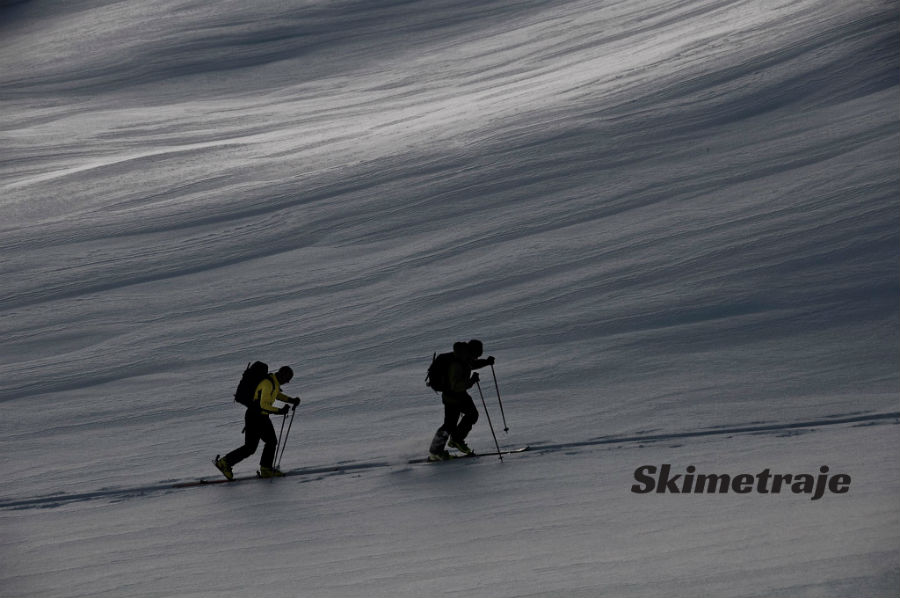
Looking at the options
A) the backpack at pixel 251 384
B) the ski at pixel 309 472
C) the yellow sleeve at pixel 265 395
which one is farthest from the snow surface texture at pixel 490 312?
the backpack at pixel 251 384

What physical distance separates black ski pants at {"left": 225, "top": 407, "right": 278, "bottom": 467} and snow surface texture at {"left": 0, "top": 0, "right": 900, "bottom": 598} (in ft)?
0.79

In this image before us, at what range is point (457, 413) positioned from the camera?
814 centimetres

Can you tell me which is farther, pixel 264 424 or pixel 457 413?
pixel 264 424

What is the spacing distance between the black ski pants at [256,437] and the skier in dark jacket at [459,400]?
1319mm

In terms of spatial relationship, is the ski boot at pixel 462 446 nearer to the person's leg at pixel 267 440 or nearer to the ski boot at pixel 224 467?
the person's leg at pixel 267 440

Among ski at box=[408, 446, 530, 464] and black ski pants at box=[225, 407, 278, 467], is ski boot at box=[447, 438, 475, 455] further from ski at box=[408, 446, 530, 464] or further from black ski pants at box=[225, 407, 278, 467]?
black ski pants at box=[225, 407, 278, 467]

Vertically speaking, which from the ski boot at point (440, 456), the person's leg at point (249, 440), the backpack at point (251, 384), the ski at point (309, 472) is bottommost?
the ski boot at point (440, 456)

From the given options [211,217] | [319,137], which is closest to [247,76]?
[319,137]

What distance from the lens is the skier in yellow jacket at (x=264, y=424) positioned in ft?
26.8

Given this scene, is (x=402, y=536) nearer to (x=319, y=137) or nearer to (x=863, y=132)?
(x=863, y=132)

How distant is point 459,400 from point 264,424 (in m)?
1.61

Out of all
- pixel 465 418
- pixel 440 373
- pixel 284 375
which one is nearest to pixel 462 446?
pixel 465 418

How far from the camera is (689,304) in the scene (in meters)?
10.1

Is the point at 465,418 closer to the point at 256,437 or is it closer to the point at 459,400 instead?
the point at 459,400
